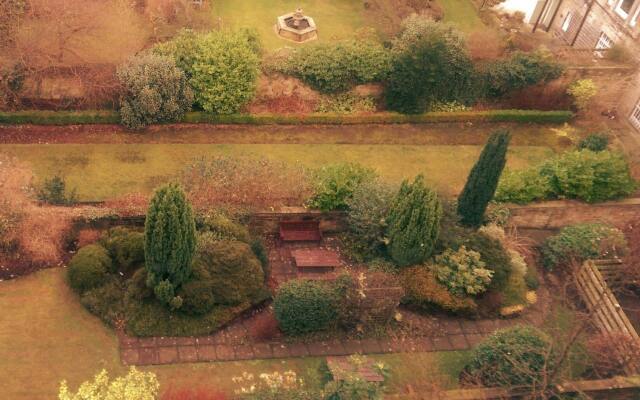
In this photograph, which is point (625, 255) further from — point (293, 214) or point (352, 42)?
point (352, 42)

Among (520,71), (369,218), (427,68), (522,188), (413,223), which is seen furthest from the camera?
(520,71)

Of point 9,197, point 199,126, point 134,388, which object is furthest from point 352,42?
point 134,388

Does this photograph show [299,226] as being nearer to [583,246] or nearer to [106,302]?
[106,302]

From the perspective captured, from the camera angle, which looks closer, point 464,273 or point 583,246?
point 464,273

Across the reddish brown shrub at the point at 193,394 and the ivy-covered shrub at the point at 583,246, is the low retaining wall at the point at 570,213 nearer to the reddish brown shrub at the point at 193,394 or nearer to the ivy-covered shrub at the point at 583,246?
the ivy-covered shrub at the point at 583,246

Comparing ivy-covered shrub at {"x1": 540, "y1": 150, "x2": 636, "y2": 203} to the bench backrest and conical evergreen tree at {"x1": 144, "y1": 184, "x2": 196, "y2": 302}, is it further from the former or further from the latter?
conical evergreen tree at {"x1": 144, "y1": 184, "x2": 196, "y2": 302}

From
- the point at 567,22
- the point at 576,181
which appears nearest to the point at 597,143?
the point at 576,181

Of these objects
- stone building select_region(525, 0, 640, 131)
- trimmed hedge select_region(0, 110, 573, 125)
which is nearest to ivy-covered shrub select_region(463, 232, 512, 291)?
trimmed hedge select_region(0, 110, 573, 125)
